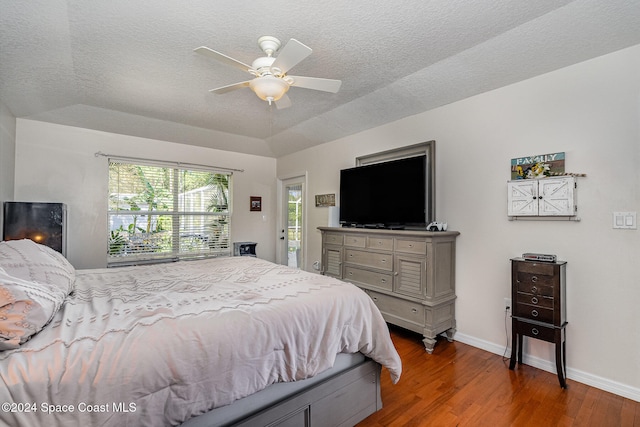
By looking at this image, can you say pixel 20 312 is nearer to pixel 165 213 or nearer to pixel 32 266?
pixel 32 266

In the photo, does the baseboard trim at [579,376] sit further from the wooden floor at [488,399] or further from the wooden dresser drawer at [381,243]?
the wooden dresser drawer at [381,243]

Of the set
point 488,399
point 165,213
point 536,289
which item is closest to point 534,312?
point 536,289

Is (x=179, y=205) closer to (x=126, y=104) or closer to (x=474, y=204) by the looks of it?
(x=126, y=104)

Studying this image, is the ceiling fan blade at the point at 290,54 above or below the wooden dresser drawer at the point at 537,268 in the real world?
above

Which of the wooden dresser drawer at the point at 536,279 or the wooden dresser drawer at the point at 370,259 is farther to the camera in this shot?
the wooden dresser drawer at the point at 370,259

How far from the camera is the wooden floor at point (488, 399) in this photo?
1.80 metres

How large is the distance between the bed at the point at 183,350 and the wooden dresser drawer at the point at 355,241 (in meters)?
1.41

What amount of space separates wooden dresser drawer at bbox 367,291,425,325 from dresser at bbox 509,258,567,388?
0.77 metres

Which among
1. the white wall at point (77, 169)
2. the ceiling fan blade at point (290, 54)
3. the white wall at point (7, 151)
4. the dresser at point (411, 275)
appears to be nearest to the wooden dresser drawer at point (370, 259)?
the dresser at point (411, 275)

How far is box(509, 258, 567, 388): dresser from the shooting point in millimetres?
2180

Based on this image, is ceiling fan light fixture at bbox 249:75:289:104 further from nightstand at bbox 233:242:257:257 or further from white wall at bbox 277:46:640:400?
nightstand at bbox 233:242:257:257

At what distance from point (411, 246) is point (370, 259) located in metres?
0.57

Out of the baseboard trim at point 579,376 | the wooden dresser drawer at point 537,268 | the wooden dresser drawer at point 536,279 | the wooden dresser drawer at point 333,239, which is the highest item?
the wooden dresser drawer at point 333,239

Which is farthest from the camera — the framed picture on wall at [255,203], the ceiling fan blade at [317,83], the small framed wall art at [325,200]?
the framed picture on wall at [255,203]
